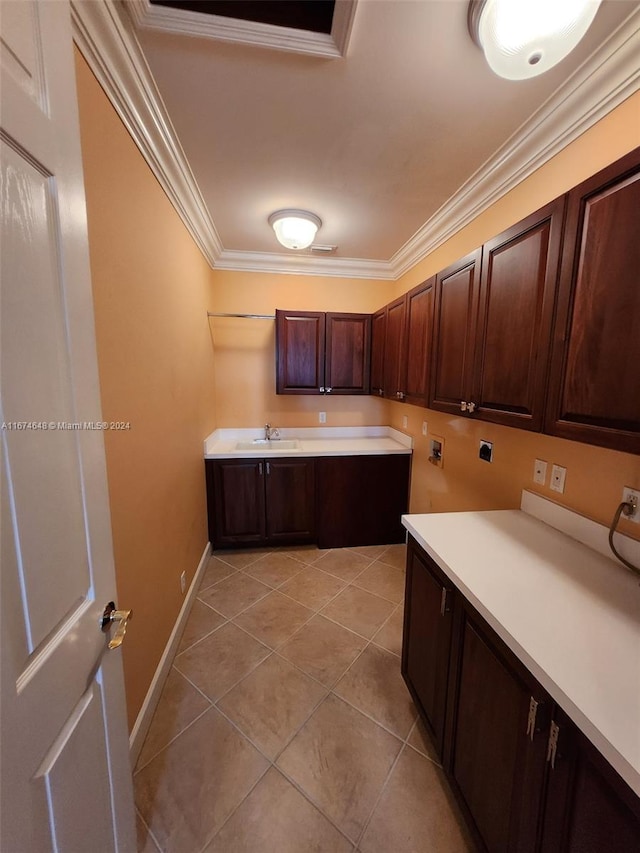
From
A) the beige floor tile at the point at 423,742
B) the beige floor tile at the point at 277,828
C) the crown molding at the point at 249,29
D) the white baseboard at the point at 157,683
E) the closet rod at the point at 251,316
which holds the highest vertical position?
the crown molding at the point at 249,29

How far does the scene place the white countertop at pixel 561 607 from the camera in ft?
2.06

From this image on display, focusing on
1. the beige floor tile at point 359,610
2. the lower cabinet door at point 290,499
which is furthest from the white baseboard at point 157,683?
the beige floor tile at point 359,610

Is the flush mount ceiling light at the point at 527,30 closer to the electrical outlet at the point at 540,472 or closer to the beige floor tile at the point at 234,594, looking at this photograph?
the electrical outlet at the point at 540,472

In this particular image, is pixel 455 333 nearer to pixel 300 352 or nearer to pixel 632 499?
pixel 632 499

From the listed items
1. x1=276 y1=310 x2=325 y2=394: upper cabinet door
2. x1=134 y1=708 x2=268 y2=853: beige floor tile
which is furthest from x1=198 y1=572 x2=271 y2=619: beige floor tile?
x1=276 y1=310 x2=325 y2=394: upper cabinet door

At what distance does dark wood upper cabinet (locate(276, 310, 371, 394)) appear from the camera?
9.03ft

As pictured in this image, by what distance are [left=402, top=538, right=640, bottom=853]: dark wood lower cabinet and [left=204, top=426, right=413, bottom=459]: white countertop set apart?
4.78 feet

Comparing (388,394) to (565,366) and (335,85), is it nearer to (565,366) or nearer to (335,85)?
(565,366)

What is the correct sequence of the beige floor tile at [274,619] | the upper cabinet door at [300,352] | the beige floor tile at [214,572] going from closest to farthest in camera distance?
1. the beige floor tile at [274,619]
2. the beige floor tile at [214,572]
3. the upper cabinet door at [300,352]

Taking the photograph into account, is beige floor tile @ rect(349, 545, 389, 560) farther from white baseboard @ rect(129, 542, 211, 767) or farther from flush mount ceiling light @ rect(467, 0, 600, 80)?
flush mount ceiling light @ rect(467, 0, 600, 80)

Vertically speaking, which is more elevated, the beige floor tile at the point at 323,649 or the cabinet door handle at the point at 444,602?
the cabinet door handle at the point at 444,602

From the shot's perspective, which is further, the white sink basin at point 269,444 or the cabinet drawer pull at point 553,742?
the white sink basin at point 269,444

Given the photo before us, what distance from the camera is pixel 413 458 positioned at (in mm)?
2791

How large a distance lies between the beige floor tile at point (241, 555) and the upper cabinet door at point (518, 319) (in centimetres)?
221
